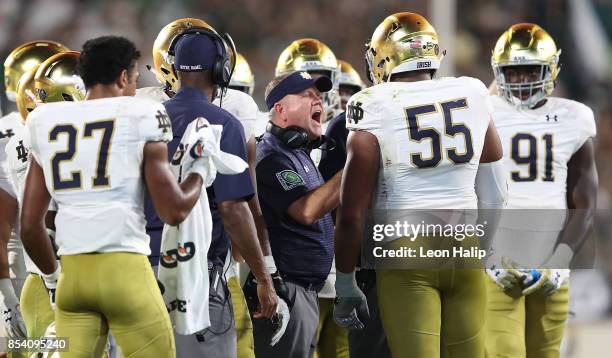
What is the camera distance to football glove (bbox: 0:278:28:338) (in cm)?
440

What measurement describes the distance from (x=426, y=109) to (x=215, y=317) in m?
0.94

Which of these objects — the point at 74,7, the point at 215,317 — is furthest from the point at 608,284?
the point at 215,317

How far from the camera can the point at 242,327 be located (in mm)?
4105

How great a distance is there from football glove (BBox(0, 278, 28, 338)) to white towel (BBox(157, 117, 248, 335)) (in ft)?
3.83

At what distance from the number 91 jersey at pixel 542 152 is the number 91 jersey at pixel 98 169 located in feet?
7.38

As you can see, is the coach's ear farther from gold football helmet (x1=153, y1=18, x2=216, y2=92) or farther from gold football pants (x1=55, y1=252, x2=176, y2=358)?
gold football helmet (x1=153, y1=18, x2=216, y2=92)

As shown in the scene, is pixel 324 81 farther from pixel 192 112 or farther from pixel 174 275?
pixel 174 275

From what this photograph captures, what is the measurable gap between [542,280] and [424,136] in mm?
1495

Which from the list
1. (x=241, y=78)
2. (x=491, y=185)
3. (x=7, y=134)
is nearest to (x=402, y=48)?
(x=491, y=185)

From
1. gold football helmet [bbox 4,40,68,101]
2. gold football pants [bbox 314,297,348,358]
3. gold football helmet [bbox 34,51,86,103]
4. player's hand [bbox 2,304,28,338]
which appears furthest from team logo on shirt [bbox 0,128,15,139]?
gold football pants [bbox 314,297,348,358]

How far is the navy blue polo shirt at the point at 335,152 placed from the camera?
15.1 feet

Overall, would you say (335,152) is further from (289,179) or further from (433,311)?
(433,311)

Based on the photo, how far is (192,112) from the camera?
11.8 feet

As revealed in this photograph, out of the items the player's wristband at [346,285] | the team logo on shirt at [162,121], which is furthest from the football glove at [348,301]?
the team logo on shirt at [162,121]
